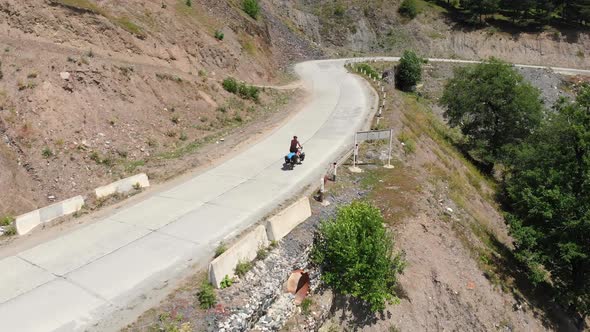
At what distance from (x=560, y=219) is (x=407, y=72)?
29015 mm

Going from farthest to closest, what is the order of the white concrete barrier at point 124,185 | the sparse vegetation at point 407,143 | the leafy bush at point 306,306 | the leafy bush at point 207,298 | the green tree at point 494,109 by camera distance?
1. the green tree at point 494,109
2. the sparse vegetation at point 407,143
3. the white concrete barrier at point 124,185
4. the leafy bush at point 306,306
5. the leafy bush at point 207,298

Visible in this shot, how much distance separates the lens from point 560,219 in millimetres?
17609

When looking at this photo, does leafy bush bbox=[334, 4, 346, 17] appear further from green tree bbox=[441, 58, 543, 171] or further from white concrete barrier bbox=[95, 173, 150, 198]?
white concrete barrier bbox=[95, 173, 150, 198]

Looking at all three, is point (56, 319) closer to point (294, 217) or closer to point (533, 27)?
point (294, 217)

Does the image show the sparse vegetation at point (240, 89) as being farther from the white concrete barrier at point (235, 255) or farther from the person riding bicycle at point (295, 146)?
the white concrete barrier at point (235, 255)

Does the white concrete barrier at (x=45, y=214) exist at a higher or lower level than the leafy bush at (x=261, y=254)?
higher

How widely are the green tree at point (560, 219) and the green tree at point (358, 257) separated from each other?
864 centimetres

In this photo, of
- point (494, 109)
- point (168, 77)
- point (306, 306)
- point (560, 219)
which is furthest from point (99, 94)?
point (494, 109)

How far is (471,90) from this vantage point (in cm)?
3059

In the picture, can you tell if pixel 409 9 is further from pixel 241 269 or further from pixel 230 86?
pixel 241 269

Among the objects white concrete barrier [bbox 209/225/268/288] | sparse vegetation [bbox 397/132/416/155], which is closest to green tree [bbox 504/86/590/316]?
sparse vegetation [bbox 397/132/416/155]

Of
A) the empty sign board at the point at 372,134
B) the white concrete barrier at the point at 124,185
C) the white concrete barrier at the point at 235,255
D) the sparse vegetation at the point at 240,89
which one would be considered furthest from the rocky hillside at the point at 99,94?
the white concrete barrier at the point at 235,255

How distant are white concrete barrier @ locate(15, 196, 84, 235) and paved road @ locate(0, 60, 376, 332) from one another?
1.22 metres

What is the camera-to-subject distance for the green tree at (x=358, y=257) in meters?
11.3
